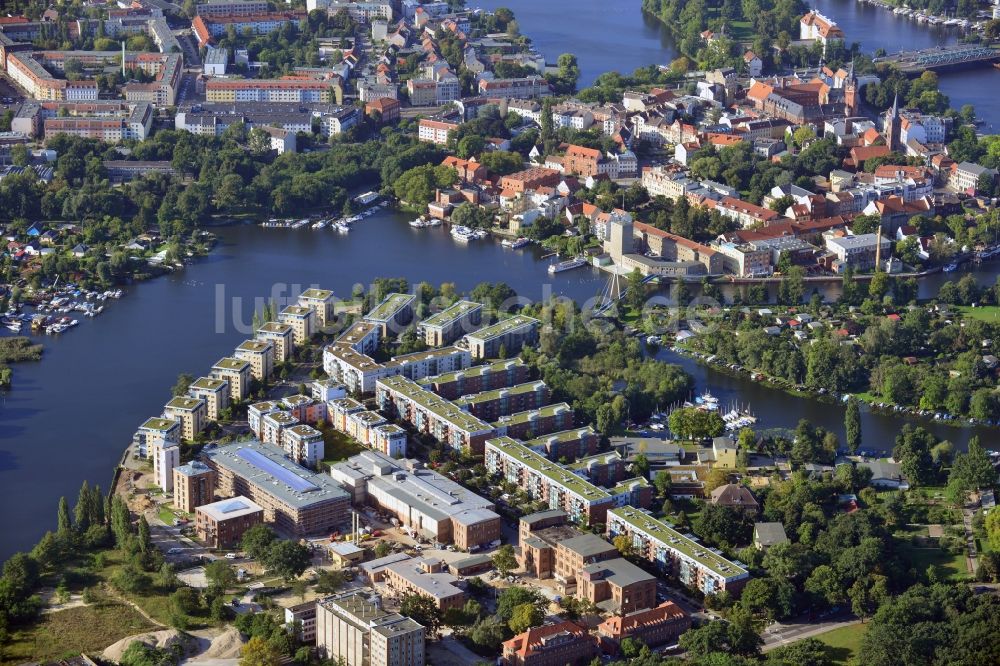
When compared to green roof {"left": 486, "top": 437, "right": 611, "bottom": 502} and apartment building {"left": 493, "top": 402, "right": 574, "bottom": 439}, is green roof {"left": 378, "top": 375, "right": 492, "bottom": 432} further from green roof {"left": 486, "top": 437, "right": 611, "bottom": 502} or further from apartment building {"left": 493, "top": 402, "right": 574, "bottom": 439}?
green roof {"left": 486, "top": 437, "right": 611, "bottom": 502}

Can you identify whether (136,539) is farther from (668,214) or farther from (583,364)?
(668,214)

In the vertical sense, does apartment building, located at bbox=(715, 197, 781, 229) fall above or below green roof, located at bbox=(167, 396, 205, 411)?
above

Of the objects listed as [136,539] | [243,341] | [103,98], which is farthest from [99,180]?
[136,539]

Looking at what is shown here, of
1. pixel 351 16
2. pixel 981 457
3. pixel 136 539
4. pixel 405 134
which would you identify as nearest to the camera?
pixel 136 539

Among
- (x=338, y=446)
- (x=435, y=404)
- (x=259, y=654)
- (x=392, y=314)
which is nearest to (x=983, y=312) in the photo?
(x=392, y=314)

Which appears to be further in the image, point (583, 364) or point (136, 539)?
point (583, 364)

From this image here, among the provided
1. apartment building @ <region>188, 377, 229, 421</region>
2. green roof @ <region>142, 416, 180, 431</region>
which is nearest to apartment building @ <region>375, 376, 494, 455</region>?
apartment building @ <region>188, 377, 229, 421</region>

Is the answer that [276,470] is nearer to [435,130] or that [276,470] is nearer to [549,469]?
[549,469]
